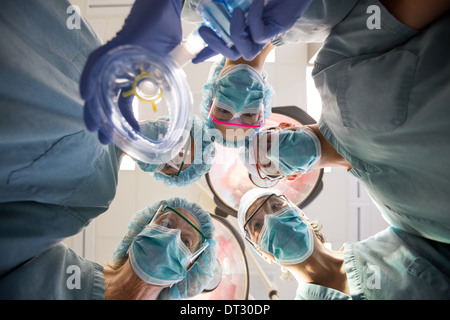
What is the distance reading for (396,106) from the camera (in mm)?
833

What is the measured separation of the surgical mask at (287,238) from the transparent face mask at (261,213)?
4 cm

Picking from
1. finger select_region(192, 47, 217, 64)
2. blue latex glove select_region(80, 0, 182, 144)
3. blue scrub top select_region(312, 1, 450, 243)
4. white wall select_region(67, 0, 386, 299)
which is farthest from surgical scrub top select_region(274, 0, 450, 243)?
white wall select_region(67, 0, 386, 299)

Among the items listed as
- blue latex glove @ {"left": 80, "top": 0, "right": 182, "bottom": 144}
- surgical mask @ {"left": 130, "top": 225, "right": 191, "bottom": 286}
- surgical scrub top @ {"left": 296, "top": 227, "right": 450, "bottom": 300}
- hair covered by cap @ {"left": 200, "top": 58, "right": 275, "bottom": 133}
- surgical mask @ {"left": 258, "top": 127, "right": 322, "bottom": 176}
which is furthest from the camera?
hair covered by cap @ {"left": 200, "top": 58, "right": 275, "bottom": 133}

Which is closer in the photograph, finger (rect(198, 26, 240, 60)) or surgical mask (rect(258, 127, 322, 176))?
finger (rect(198, 26, 240, 60))

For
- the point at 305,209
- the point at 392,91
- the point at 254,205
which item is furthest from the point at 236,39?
the point at 305,209

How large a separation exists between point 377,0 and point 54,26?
38.5 inches

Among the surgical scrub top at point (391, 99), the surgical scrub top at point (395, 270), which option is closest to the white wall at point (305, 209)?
the surgical scrub top at point (395, 270)

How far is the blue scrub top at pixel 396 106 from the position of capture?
2.46ft

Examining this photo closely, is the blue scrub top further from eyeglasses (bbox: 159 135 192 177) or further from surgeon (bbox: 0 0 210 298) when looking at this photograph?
eyeglasses (bbox: 159 135 192 177)

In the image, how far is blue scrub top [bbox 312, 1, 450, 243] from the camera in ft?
2.46

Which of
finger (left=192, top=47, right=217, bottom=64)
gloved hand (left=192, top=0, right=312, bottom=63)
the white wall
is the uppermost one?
gloved hand (left=192, top=0, right=312, bottom=63)

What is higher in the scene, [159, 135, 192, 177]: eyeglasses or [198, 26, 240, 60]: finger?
[198, 26, 240, 60]: finger

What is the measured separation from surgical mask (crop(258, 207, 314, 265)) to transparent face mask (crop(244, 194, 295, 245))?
0.12ft

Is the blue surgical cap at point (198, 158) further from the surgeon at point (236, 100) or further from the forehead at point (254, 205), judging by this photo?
the forehead at point (254, 205)
